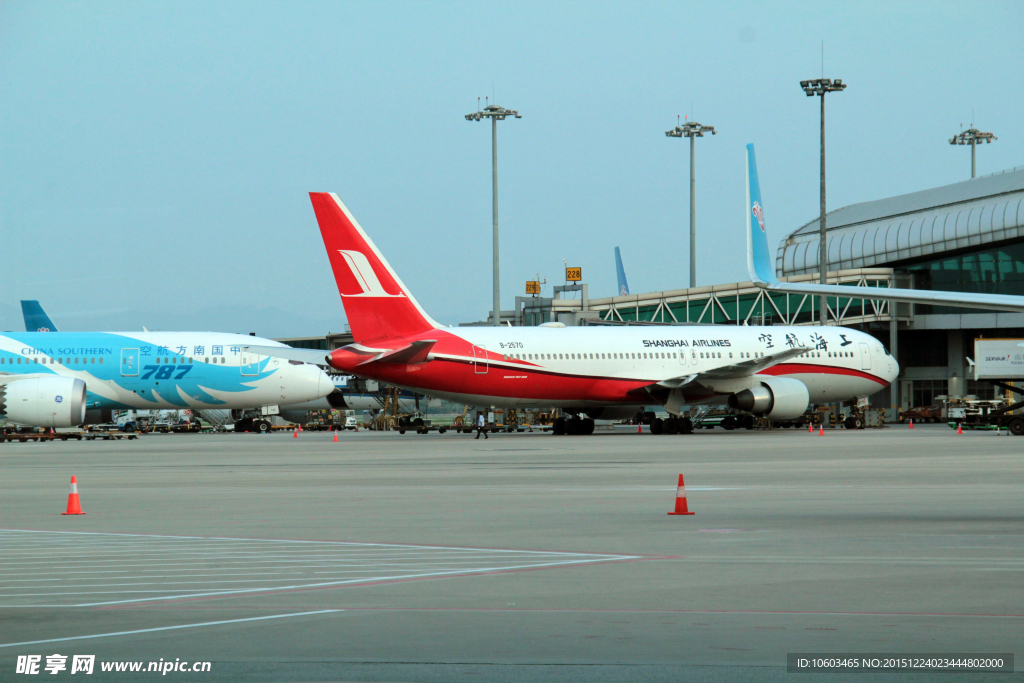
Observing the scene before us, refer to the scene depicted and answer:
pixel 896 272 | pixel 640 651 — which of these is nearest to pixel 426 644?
pixel 640 651

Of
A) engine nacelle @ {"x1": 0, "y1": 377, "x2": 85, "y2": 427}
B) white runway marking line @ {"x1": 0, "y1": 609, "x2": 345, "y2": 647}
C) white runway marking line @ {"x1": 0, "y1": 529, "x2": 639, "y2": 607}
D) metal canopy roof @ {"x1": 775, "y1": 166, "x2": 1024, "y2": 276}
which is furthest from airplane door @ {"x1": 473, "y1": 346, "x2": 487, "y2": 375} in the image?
metal canopy roof @ {"x1": 775, "y1": 166, "x2": 1024, "y2": 276}

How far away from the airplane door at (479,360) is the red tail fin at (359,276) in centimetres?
261

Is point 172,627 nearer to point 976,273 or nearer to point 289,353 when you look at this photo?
point 289,353

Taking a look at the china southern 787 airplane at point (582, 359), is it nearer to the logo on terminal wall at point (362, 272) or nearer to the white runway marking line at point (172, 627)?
the logo on terminal wall at point (362, 272)

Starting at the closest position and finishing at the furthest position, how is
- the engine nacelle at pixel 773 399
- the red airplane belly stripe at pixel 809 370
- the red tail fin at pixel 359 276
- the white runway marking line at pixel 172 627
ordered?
the white runway marking line at pixel 172 627 < the red tail fin at pixel 359 276 < the engine nacelle at pixel 773 399 < the red airplane belly stripe at pixel 809 370

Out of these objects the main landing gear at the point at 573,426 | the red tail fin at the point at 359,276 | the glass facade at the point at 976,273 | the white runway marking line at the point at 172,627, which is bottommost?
the white runway marking line at the point at 172,627

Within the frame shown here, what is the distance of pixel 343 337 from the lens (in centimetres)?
6488

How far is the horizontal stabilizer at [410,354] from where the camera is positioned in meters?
37.5

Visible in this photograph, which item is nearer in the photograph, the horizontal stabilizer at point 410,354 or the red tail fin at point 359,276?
the horizontal stabilizer at point 410,354

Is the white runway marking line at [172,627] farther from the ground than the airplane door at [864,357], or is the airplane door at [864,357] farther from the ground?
the airplane door at [864,357]

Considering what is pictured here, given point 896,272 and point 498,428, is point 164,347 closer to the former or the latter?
point 498,428

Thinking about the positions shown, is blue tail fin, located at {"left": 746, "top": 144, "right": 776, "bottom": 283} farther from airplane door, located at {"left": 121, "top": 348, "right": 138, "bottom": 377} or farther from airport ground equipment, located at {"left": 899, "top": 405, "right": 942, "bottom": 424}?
airport ground equipment, located at {"left": 899, "top": 405, "right": 942, "bottom": 424}

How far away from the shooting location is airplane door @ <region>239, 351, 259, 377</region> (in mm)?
45812

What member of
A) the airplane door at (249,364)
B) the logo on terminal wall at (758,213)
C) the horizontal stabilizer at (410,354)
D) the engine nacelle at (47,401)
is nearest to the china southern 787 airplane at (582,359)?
the horizontal stabilizer at (410,354)
